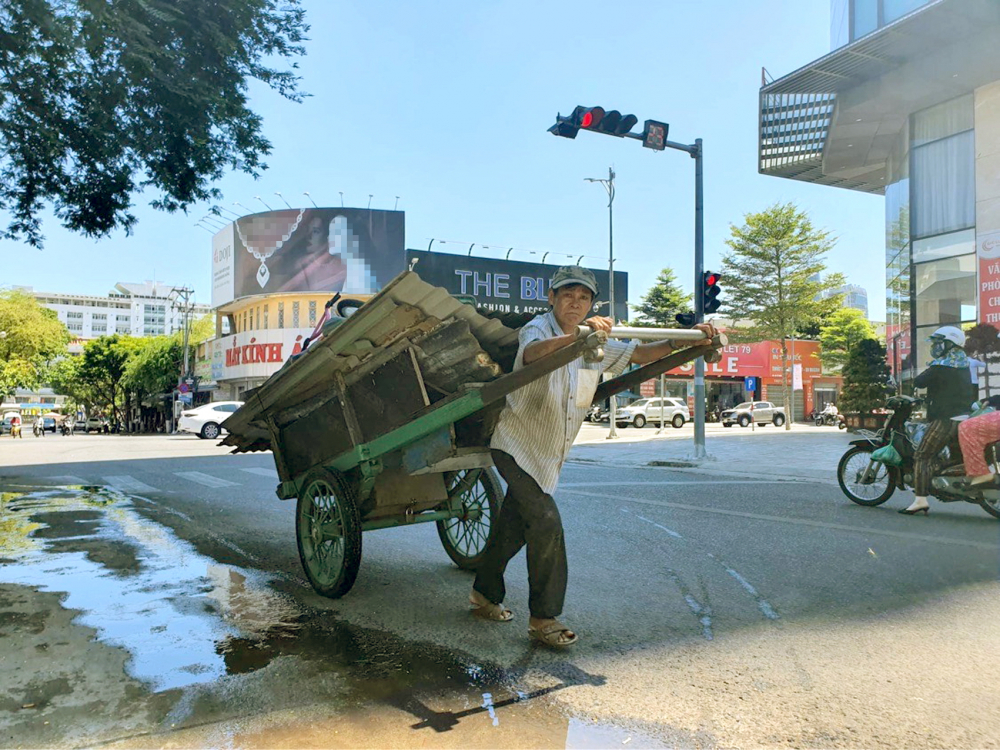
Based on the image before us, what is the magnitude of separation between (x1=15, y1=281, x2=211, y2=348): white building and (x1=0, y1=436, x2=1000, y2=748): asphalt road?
156m

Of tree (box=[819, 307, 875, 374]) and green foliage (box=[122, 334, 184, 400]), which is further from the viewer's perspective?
green foliage (box=[122, 334, 184, 400])

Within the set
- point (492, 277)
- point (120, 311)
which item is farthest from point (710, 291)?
point (120, 311)

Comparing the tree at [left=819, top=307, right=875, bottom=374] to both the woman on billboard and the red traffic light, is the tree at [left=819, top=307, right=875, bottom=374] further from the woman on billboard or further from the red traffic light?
the red traffic light

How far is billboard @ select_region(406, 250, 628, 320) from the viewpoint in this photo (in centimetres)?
4609

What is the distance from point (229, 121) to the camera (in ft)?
25.7

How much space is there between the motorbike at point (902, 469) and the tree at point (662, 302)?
4611 cm

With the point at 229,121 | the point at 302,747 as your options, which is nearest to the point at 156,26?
the point at 229,121

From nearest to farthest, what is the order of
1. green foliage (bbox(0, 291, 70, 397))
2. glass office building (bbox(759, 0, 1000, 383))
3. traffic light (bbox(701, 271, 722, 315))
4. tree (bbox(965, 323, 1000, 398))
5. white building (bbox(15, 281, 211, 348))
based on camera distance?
traffic light (bbox(701, 271, 722, 315)), tree (bbox(965, 323, 1000, 398)), glass office building (bbox(759, 0, 1000, 383)), green foliage (bbox(0, 291, 70, 397)), white building (bbox(15, 281, 211, 348))

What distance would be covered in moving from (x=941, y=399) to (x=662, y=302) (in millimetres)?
48791

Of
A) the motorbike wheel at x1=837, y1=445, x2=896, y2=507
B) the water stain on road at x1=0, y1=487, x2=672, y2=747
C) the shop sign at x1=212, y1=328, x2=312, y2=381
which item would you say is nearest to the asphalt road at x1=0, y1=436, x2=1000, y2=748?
the water stain on road at x1=0, y1=487, x2=672, y2=747

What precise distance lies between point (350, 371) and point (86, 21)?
465cm

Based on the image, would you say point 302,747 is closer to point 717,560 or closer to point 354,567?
point 354,567

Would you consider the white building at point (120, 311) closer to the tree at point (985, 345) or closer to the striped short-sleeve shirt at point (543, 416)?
the tree at point (985, 345)

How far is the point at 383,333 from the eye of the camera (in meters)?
3.66
